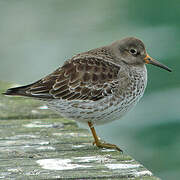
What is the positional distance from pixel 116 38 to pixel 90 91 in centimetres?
756

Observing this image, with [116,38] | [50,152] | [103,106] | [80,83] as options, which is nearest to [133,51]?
[80,83]

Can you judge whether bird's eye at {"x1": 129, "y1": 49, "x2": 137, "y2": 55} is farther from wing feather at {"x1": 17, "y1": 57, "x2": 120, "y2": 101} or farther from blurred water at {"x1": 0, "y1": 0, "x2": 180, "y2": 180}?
blurred water at {"x1": 0, "y1": 0, "x2": 180, "y2": 180}

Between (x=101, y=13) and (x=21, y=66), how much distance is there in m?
3.06

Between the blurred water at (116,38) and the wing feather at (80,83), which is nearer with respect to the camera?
the wing feather at (80,83)

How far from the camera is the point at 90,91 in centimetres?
594

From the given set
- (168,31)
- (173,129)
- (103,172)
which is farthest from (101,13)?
(103,172)

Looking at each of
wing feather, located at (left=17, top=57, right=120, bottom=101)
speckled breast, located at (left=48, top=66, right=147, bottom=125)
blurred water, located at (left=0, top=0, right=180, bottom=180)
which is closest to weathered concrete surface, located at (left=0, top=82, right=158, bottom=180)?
speckled breast, located at (left=48, top=66, right=147, bottom=125)

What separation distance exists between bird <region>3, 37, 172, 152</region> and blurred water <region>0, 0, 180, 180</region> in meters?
4.06

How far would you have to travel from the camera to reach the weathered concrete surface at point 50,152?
452cm

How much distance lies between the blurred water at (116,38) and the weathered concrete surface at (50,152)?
4.10 m

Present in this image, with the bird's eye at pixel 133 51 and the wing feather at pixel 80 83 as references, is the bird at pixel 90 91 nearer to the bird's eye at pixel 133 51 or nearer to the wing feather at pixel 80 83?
the wing feather at pixel 80 83

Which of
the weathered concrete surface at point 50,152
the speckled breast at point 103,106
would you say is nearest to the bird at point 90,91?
the speckled breast at point 103,106

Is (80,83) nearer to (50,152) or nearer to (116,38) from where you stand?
(50,152)

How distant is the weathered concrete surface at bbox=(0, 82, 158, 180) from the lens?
4.52 meters
